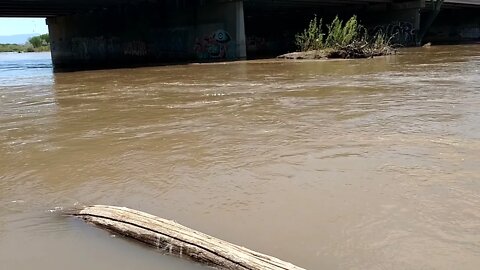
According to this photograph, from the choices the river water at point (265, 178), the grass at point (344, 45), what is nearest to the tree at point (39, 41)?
the grass at point (344, 45)

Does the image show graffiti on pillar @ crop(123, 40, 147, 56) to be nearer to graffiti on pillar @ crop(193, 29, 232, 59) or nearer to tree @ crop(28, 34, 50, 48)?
graffiti on pillar @ crop(193, 29, 232, 59)

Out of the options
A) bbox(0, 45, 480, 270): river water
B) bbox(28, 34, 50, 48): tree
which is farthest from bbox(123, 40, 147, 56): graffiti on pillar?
bbox(28, 34, 50, 48): tree

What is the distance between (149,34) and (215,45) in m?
8.53

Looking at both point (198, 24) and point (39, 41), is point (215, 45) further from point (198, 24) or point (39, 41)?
point (39, 41)

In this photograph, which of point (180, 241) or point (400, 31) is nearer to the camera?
point (180, 241)

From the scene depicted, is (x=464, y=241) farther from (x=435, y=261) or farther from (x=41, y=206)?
(x=41, y=206)

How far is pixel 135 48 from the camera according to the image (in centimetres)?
4203

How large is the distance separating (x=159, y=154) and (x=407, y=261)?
168 inches

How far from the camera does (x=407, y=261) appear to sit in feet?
12.0

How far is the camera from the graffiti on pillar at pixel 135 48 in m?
41.4

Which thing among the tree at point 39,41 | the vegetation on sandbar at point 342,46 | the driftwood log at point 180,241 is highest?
the tree at point 39,41

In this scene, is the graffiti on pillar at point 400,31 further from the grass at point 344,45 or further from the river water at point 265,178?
the river water at point 265,178

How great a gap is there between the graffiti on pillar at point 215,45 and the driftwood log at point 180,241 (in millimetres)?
30309

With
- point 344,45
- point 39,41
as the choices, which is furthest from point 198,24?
point 39,41
